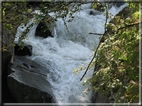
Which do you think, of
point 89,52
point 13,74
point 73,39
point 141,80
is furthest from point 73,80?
point 141,80

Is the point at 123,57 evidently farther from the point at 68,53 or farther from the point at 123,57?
the point at 68,53

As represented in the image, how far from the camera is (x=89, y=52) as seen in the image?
862cm

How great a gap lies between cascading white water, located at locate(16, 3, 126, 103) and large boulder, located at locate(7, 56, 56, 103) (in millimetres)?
453

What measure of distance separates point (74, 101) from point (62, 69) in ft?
4.96

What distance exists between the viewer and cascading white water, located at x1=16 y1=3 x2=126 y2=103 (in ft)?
19.9

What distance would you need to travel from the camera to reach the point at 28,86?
5234 millimetres

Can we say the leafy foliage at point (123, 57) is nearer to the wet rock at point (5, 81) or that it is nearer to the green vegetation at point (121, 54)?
the green vegetation at point (121, 54)

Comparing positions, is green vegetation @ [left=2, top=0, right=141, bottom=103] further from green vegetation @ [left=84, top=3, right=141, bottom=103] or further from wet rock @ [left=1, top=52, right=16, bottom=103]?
wet rock @ [left=1, top=52, right=16, bottom=103]

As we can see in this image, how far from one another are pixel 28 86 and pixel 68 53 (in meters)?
3.50

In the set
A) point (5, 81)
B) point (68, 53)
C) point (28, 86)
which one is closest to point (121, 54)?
point (28, 86)

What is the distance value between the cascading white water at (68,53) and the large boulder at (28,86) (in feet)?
1.48

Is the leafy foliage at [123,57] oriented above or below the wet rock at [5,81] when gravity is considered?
above

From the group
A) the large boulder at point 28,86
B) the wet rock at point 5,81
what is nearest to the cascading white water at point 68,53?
the large boulder at point 28,86

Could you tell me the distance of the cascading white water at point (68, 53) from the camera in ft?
19.9
